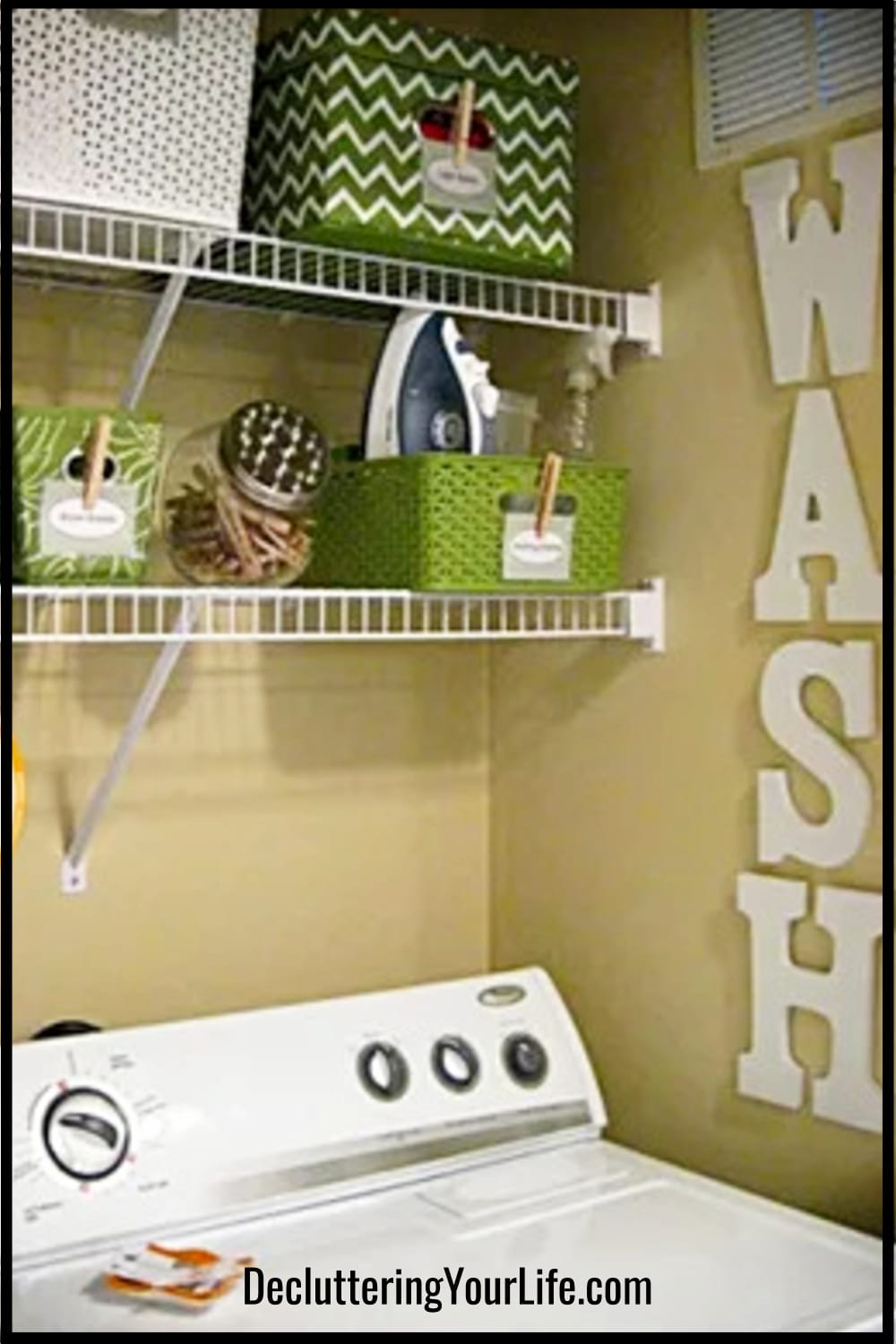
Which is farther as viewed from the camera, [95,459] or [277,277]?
[277,277]

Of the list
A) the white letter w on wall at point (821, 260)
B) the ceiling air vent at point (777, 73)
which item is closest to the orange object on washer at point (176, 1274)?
the white letter w on wall at point (821, 260)

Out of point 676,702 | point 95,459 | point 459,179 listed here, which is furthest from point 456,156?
point 676,702

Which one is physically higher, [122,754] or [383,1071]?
[122,754]

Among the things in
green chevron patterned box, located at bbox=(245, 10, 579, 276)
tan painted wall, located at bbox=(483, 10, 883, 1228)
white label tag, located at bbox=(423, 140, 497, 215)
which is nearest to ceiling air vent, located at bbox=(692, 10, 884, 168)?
tan painted wall, located at bbox=(483, 10, 883, 1228)

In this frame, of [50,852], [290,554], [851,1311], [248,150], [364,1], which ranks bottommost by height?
[851,1311]

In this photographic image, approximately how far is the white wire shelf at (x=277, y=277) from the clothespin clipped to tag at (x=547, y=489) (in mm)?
177

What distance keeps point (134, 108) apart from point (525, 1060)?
109 centimetres

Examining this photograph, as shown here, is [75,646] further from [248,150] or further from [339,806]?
[248,150]

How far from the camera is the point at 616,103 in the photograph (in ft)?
6.59

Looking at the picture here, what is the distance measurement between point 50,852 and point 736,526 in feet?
2.75

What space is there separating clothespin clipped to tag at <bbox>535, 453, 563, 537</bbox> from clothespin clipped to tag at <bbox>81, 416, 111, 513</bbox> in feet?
1.63

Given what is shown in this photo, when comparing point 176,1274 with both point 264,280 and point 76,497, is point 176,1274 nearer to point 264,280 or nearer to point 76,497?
point 76,497

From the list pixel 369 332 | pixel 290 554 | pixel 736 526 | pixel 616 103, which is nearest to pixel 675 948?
pixel 736 526

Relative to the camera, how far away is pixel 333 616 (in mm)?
2049
